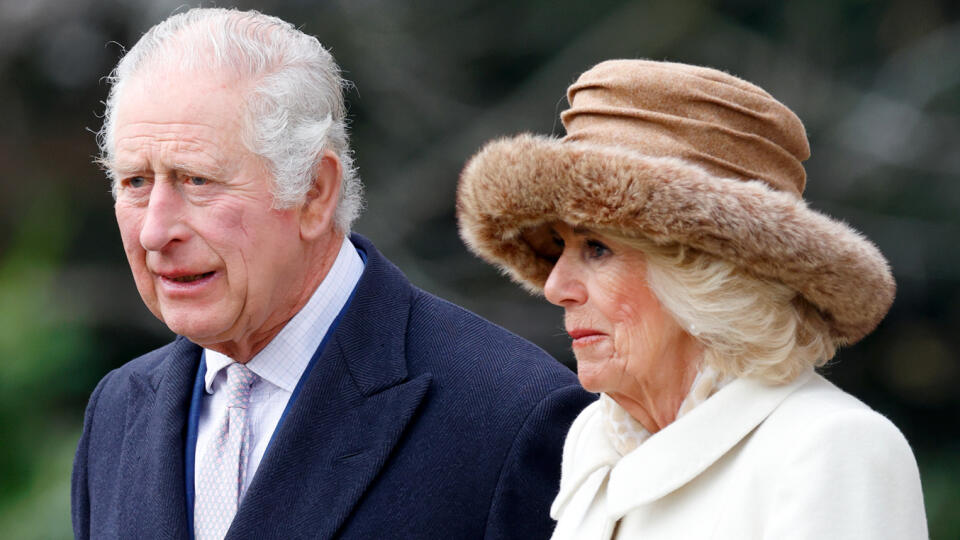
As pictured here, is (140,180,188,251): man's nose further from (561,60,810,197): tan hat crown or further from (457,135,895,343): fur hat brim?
(561,60,810,197): tan hat crown

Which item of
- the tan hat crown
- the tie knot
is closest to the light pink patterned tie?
the tie knot

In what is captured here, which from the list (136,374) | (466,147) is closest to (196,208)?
(136,374)

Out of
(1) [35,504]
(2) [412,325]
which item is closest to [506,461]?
(2) [412,325]

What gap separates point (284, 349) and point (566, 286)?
784 mm

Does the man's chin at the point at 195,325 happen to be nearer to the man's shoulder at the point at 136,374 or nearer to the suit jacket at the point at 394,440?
the suit jacket at the point at 394,440

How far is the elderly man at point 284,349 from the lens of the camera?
2.54m

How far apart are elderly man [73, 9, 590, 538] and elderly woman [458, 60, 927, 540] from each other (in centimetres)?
32

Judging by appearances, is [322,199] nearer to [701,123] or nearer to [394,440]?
[394,440]

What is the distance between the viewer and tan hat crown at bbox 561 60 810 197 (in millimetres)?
2104

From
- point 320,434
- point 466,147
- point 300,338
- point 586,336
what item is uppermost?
point 586,336

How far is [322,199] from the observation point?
2.79 metres

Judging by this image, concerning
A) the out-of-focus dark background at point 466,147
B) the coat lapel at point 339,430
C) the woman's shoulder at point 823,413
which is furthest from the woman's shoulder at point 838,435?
the out-of-focus dark background at point 466,147

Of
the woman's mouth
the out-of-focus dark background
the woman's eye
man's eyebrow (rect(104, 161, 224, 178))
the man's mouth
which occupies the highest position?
man's eyebrow (rect(104, 161, 224, 178))

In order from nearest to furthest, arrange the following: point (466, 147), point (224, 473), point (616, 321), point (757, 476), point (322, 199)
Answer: point (757, 476) → point (616, 321) → point (224, 473) → point (322, 199) → point (466, 147)
